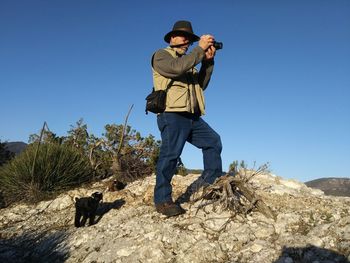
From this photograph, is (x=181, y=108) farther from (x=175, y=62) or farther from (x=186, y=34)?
(x=186, y=34)

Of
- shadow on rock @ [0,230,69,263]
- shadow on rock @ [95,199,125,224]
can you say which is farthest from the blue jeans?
shadow on rock @ [0,230,69,263]

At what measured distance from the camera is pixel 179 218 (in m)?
4.71

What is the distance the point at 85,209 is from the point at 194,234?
1648 mm

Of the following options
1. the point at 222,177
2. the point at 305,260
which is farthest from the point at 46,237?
the point at 305,260

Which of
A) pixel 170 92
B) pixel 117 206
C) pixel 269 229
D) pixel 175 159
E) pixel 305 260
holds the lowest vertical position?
pixel 305 260

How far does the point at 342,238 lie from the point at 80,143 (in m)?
6.76

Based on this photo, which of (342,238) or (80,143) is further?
(80,143)

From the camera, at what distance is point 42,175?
23.2 feet

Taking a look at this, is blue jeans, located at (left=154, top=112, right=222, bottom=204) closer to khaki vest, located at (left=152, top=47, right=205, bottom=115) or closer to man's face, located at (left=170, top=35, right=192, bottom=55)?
khaki vest, located at (left=152, top=47, right=205, bottom=115)

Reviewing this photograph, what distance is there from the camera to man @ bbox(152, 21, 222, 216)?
15.3 feet

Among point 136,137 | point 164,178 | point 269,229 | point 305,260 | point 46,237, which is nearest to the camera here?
point 305,260

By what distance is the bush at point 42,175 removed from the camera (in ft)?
22.8

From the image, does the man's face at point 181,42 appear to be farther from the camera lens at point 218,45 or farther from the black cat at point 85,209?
the black cat at point 85,209

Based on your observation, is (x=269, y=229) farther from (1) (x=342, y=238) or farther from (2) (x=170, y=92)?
(2) (x=170, y=92)
